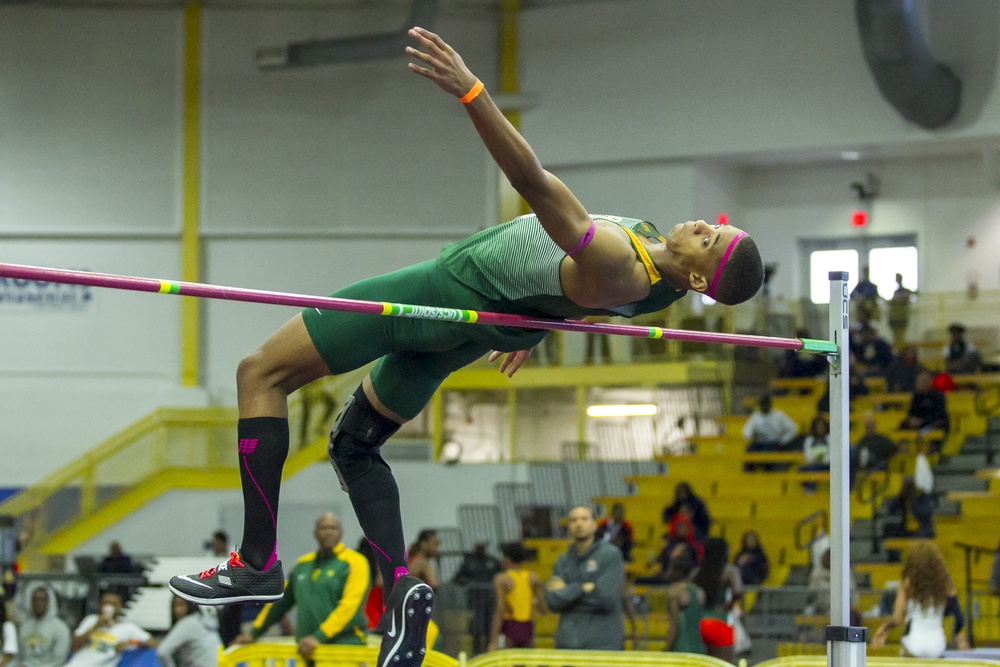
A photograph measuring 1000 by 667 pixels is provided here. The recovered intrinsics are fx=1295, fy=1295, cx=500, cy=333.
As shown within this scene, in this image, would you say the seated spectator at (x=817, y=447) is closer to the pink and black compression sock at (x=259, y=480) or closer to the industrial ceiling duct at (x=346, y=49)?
the industrial ceiling duct at (x=346, y=49)

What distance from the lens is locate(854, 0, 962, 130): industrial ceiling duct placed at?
488 inches

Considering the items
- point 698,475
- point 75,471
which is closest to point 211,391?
point 75,471

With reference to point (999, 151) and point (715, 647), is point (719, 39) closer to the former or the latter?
point (999, 151)

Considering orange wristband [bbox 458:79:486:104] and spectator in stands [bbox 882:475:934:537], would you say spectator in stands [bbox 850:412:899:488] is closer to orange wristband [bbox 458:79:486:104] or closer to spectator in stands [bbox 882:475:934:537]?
spectator in stands [bbox 882:475:934:537]

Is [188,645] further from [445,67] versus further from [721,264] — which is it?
[445,67]

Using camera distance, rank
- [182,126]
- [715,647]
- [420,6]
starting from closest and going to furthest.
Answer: [715,647] < [420,6] < [182,126]

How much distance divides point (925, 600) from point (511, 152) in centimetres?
424

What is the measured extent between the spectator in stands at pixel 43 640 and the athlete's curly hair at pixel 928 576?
16.7 feet

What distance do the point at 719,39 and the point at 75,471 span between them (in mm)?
8426

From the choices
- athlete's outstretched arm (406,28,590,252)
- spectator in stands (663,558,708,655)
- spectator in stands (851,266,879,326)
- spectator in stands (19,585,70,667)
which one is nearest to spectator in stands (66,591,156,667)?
spectator in stands (19,585,70,667)

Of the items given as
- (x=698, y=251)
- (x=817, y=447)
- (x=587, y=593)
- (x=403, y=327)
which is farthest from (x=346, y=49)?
(x=698, y=251)

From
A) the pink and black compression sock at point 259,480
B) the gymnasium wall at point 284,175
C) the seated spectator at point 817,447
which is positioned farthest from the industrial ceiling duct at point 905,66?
the pink and black compression sock at point 259,480

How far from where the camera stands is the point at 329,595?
608 centimetres

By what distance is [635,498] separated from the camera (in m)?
12.5
